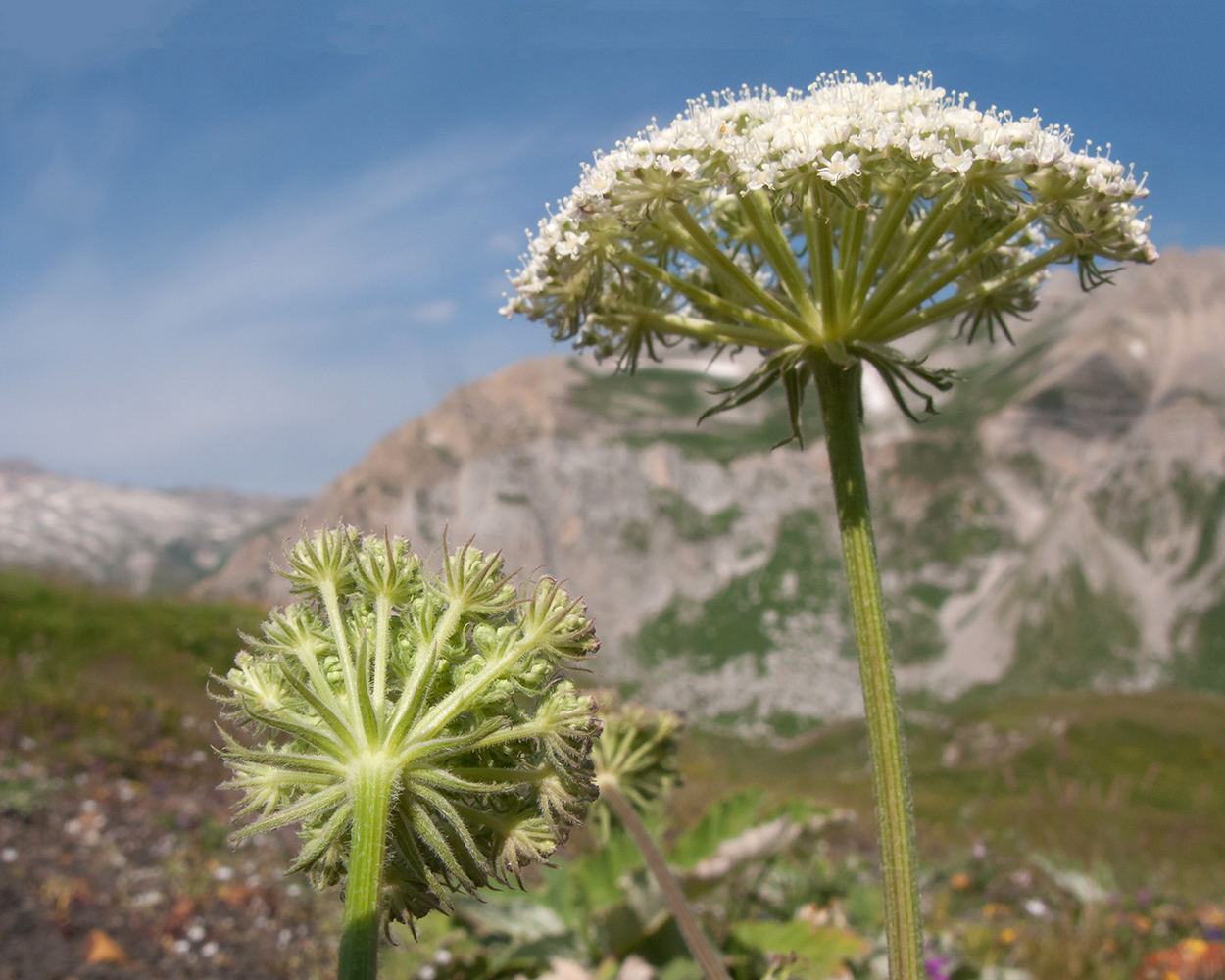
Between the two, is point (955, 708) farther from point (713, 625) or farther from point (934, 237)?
point (934, 237)

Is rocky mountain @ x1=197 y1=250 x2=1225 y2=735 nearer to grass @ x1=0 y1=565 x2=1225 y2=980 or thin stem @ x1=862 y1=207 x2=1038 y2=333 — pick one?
grass @ x1=0 y1=565 x2=1225 y2=980

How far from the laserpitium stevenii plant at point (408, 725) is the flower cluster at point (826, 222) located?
1503 millimetres

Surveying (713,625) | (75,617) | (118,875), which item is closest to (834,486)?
(118,875)

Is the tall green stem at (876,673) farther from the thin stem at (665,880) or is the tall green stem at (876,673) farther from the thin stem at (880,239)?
the thin stem at (665,880)

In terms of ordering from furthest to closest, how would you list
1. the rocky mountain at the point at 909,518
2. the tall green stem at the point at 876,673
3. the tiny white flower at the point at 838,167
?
the rocky mountain at the point at 909,518, the tiny white flower at the point at 838,167, the tall green stem at the point at 876,673

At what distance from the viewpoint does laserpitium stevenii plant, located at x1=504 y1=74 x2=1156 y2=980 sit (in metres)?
2.77

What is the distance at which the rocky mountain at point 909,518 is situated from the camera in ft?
373

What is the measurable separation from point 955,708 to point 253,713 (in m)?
120

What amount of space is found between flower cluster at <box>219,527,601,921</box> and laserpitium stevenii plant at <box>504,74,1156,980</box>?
47.6 inches

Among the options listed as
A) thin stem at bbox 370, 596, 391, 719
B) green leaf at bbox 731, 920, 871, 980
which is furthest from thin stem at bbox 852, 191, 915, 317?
green leaf at bbox 731, 920, 871, 980

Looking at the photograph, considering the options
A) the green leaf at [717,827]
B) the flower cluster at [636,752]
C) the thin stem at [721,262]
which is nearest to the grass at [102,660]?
the green leaf at [717,827]

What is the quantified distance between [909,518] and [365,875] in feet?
477

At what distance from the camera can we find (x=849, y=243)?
3152 millimetres

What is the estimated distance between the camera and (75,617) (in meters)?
22.6
